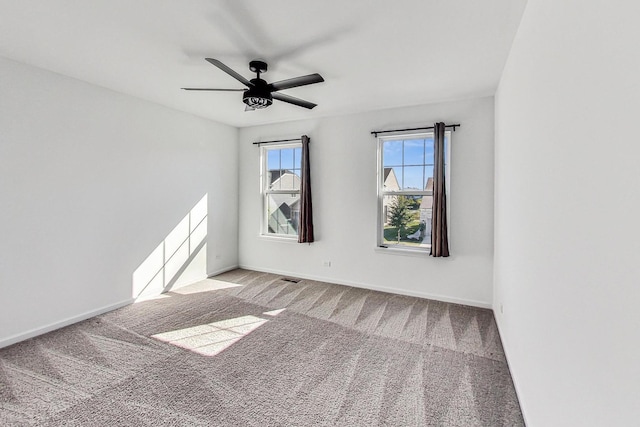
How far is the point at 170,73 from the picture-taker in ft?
9.63

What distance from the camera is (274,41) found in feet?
7.64

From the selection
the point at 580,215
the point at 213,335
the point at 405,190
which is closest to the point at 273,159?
the point at 405,190

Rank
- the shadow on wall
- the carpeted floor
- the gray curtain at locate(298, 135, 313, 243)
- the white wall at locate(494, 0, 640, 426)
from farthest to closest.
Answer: the gray curtain at locate(298, 135, 313, 243)
the shadow on wall
the carpeted floor
the white wall at locate(494, 0, 640, 426)

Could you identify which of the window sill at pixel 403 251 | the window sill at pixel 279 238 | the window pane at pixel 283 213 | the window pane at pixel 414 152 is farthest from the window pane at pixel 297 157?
the window sill at pixel 403 251

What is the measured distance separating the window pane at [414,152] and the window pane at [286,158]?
6.44 ft

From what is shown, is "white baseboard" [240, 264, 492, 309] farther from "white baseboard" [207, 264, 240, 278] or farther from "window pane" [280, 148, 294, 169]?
"window pane" [280, 148, 294, 169]

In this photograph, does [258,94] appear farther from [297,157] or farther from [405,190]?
[405,190]

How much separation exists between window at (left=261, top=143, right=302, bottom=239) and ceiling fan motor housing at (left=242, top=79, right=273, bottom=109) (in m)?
2.06

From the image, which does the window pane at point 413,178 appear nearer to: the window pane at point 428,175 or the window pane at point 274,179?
the window pane at point 428,175

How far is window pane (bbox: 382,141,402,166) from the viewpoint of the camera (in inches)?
163

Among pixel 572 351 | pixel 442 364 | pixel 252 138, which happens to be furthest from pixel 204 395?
pixel 252 138

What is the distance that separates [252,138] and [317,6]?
3.52 m

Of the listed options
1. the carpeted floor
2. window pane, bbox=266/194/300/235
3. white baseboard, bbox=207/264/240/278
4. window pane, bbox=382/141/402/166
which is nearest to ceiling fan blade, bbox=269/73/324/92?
window pane, bbox=382/141/402/166

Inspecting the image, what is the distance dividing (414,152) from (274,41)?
2.47 meters
